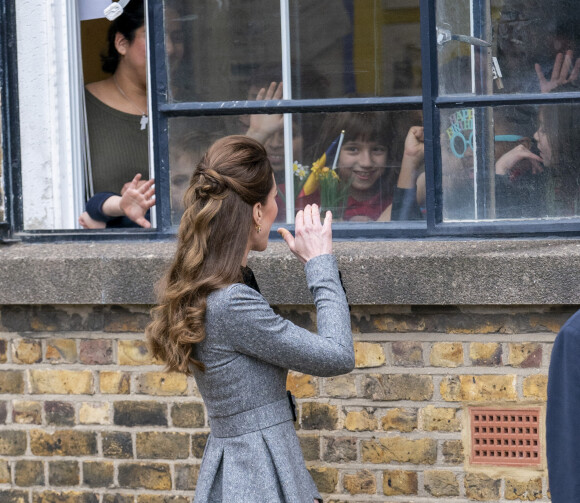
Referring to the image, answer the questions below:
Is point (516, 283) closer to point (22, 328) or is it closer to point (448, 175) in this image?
point (448, 175)

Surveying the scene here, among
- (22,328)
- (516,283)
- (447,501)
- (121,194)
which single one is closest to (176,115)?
(121,194)

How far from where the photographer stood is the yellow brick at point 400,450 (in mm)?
3643

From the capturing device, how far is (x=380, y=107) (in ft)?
12.3

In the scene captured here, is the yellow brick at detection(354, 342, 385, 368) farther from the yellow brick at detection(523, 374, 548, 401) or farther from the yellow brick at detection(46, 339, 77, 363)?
the yellow brick at detection(46, 339, 77, 363)

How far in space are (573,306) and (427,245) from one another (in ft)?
1.86

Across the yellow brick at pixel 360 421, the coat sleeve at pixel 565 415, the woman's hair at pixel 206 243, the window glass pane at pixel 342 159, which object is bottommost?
the yellow brick at pixel 360 421

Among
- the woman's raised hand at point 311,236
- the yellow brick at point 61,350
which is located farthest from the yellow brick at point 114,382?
the woman's raised hand at point 311,236

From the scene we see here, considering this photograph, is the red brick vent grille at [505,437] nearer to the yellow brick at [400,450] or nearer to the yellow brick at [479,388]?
the yellow brick at [479,388]

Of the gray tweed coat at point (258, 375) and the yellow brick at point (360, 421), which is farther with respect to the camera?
the yellow brick at point (360, 421)

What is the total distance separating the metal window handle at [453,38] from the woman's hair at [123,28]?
1388mm

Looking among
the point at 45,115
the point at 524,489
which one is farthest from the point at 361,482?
the point at 45,115

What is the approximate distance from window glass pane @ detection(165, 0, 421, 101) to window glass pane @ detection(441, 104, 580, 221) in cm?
32

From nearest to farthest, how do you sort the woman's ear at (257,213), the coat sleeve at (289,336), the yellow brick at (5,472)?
the coat sleeve at (289,336) → the woman's ear at (257,213) → the yellow brick at (5,472)

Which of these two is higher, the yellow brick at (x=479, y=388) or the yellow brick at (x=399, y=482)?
the yellow brick at (x=479, y=388)
